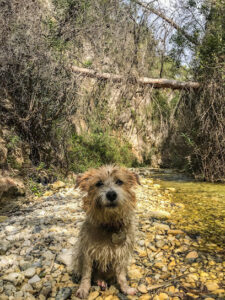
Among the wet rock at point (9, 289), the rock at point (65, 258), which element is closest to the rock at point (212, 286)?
the rock at point (65, 258)

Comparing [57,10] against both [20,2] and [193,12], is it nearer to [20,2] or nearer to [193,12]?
[20,2]

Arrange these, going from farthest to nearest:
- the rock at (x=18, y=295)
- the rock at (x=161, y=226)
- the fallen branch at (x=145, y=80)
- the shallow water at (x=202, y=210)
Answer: the fallen branch at (x=145, y=80)
the rock at (x=161, y=226)
the shallow water at (x=202, y=210)
the rock at (x=18, y=295)

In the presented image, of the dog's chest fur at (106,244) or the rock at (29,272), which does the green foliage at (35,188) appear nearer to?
the rock at (29,272)

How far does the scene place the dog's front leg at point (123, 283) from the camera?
295 cm

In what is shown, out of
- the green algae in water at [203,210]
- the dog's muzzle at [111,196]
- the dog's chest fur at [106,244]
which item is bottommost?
the green algae in water at [203,210]

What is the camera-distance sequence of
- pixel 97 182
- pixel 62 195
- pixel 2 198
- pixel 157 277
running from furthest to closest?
pixel 62 195 → pixel 2 198 → pixel 157 277 → pixel 97 182

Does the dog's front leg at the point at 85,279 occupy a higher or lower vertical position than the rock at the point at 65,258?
higher

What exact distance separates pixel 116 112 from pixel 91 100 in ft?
4.90

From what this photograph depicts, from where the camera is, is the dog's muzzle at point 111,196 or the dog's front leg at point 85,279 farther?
the dog's front leg at point 85,279

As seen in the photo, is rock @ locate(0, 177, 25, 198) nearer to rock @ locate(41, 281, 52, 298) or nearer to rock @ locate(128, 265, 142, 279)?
rock @ locate(41, 281, 52, 298)

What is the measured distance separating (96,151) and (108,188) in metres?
8.67

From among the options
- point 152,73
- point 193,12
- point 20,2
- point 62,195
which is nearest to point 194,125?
point 152,73

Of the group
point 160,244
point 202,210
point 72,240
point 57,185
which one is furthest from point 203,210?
point 57,185

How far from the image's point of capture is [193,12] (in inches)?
354
